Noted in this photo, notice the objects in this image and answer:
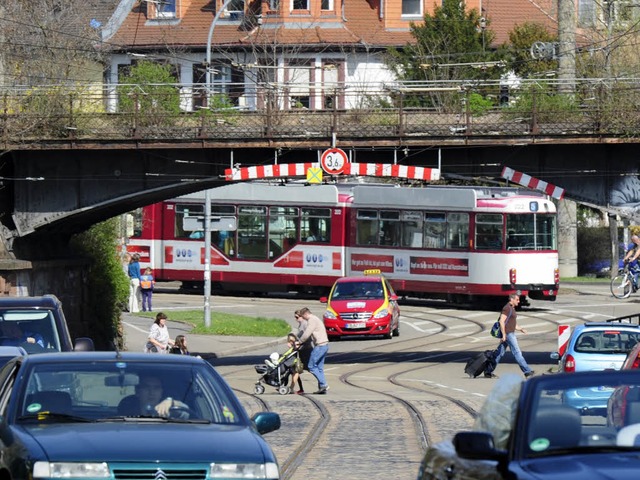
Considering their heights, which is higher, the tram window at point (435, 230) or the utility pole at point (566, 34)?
the utility pole at point (566, 34)

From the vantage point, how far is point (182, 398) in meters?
8.99

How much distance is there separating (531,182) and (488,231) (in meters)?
12.9

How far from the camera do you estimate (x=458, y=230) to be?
4366cm

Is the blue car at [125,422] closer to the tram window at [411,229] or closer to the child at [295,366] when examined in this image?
the child at [295,366]

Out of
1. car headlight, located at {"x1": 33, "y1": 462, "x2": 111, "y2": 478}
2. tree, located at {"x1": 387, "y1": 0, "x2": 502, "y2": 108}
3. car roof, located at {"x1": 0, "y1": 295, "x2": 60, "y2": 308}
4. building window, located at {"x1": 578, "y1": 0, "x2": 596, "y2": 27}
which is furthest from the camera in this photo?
building window, located at {"x1": 578, "y1": 0, "x2": 596, "y2": 27}

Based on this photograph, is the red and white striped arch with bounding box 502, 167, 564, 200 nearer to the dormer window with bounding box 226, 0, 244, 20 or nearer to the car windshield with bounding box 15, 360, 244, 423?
the car windshield with bounding box 15, 360, 244, 423

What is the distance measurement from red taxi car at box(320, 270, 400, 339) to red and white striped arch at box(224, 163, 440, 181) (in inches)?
244

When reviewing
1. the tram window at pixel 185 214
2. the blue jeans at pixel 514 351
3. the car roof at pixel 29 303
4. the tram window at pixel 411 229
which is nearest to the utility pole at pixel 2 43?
the tram window at pixel 185 214

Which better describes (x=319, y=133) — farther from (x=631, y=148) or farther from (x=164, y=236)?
(x=164, y=236)

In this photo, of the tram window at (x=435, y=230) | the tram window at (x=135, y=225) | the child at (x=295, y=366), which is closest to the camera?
the child at (x=295, y=366)

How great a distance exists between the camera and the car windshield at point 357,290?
37228 millimetres

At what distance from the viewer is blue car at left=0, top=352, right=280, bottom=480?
7777mm

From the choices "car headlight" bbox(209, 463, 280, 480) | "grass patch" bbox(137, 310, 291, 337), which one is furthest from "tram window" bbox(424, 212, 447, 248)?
"car headlight" bbox(209, 463, 280, 480)

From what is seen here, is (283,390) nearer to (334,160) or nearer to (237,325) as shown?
(334,160)
